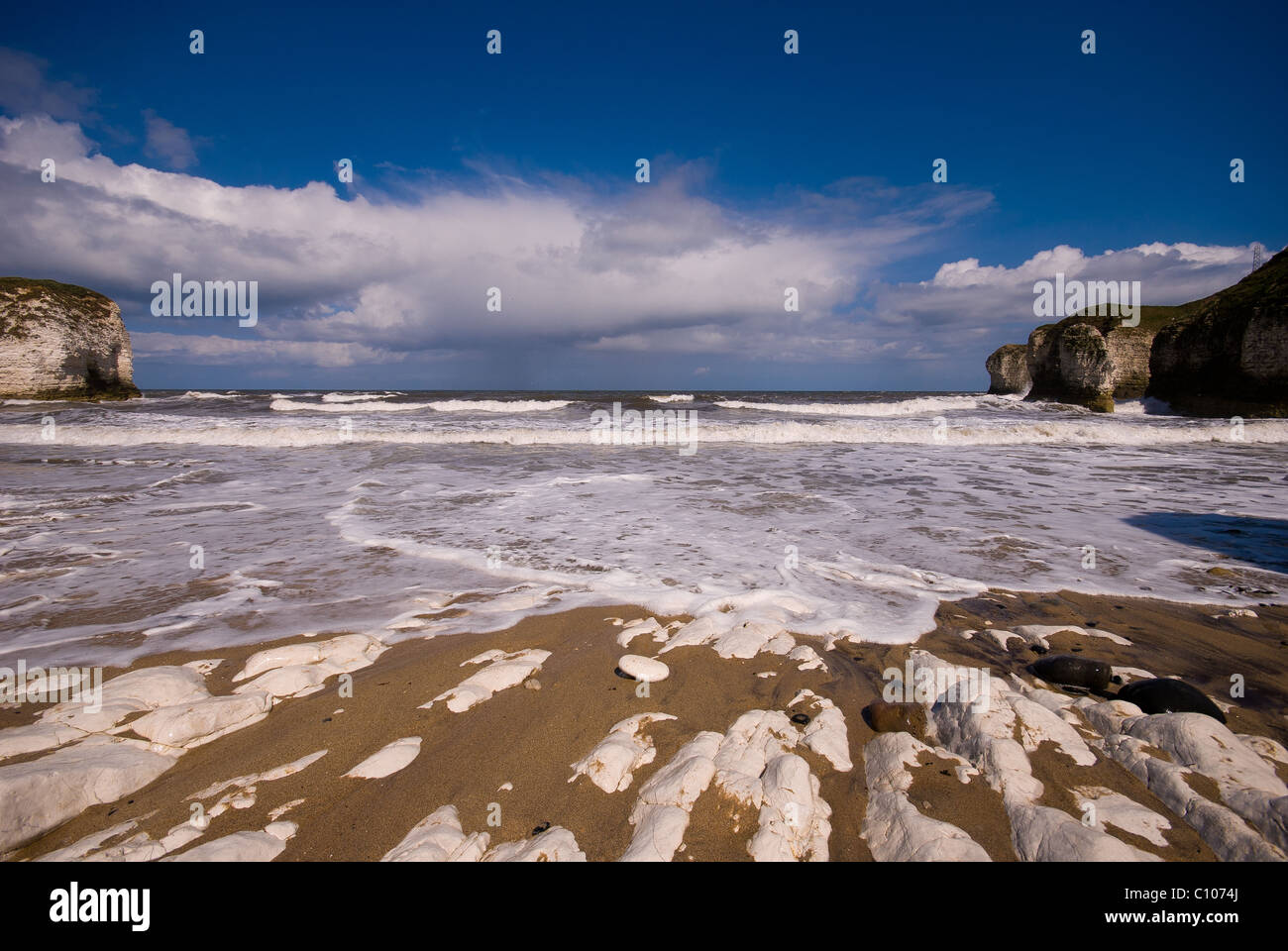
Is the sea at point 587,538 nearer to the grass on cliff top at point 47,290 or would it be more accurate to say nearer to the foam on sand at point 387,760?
the foam on sand at point 387,760

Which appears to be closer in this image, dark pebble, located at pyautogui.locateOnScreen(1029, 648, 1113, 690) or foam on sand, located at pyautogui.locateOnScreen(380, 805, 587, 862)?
foam on sand, located at pyautogui.locateOnScreen(380, 805, 587, 862)

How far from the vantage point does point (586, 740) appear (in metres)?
2.56

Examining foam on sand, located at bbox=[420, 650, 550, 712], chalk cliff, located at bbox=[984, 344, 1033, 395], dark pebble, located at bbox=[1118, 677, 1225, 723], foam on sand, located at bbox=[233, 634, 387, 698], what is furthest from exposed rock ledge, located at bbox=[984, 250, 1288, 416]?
foam on sand, located at bbox=[233, 634, 387, 698]

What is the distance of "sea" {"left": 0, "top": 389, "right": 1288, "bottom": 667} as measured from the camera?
416 cm

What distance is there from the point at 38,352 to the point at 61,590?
34.9m

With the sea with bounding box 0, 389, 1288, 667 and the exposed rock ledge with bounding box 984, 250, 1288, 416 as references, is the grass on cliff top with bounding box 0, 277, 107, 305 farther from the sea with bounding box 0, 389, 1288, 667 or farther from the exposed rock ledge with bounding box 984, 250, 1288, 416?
the exposed rock ledge with bounding box 984, 250, 1288, 416

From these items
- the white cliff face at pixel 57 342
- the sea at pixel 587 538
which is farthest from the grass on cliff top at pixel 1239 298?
the white cliff face at pixel 57 342

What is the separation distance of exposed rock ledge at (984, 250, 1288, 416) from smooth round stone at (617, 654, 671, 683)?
1067 inches

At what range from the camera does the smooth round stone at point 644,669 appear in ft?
10.2

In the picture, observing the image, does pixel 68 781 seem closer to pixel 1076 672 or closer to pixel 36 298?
pixel 1076 672

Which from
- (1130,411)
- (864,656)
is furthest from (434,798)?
(1130,411)

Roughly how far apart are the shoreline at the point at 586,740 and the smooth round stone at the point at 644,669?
9 cm

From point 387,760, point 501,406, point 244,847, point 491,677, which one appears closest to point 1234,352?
point 491,677
